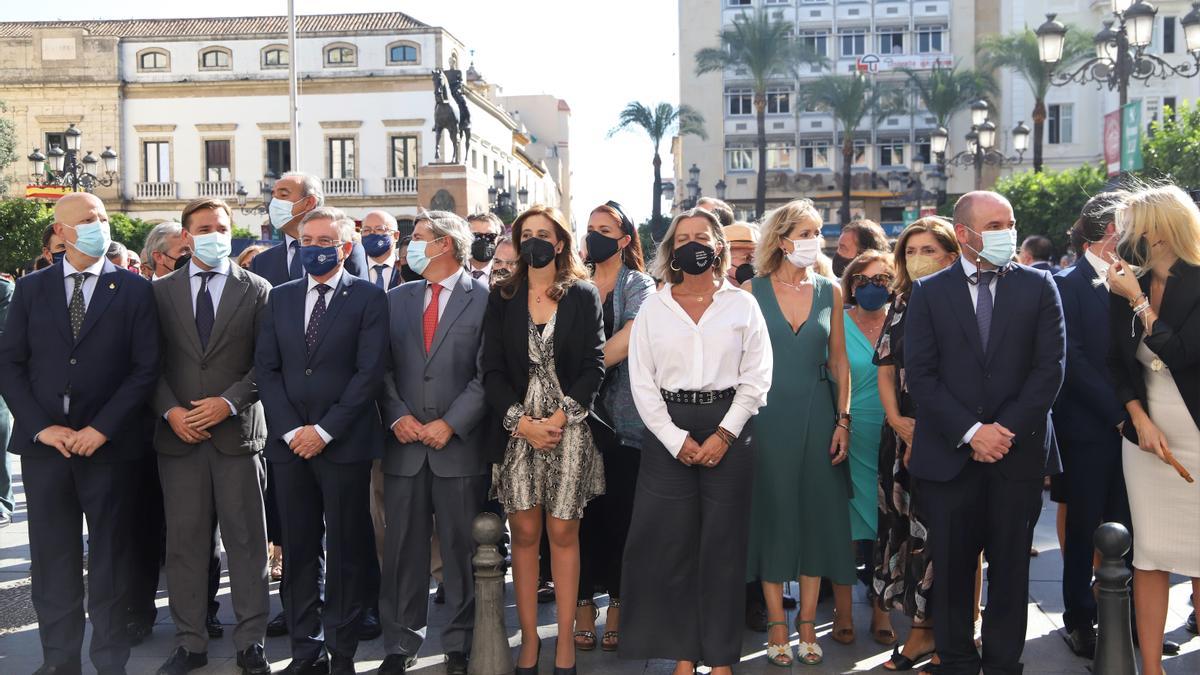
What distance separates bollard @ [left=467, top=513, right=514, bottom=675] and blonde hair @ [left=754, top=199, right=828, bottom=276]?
1.95 meters

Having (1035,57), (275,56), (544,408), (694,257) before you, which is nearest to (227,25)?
(275,56)

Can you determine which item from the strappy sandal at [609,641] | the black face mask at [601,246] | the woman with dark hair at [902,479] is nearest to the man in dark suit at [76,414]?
the black face mask at [601,246]

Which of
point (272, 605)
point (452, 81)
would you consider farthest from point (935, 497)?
point (452, 81)

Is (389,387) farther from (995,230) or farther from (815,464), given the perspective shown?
(995,230)

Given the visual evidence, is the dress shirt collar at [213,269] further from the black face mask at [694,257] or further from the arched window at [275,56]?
the arched window at [275,56]

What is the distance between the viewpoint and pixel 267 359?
219 inches

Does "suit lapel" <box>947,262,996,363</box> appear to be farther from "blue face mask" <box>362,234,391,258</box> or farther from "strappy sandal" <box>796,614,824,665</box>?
"blue face mask" <box>362,234,391,258</box>

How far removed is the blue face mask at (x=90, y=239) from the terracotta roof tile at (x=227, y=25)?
5485 cm

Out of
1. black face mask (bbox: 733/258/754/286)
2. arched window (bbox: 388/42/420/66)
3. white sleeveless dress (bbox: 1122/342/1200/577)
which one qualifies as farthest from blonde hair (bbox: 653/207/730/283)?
arched window (bbox: 388/42/420/66)

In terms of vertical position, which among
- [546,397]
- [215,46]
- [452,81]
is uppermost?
[215,46]

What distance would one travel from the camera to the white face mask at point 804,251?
586 cm

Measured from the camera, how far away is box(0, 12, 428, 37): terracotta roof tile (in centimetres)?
5947

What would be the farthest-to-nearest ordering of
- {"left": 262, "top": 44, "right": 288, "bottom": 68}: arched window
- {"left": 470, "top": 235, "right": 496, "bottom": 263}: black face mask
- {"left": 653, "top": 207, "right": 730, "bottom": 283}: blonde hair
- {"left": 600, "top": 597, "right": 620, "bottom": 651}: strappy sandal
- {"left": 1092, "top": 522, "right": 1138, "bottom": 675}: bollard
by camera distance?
{"left": 262, "top": 44, "right": 288, "bottom": 68}: arched window < {"left": 470, "top": 235, "right": 496, "bottom": 263}: black face mask < {"left": 600, "top": 597, "right": 620, "bottom": 651}: strappy sandal < {"left": 653, "top": 207, "right": 730, "bottom": 283}: blonde hair < {"left": 1092, "top": 522, "right": 1138, "bottom": 675}: bollard

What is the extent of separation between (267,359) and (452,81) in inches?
1083
